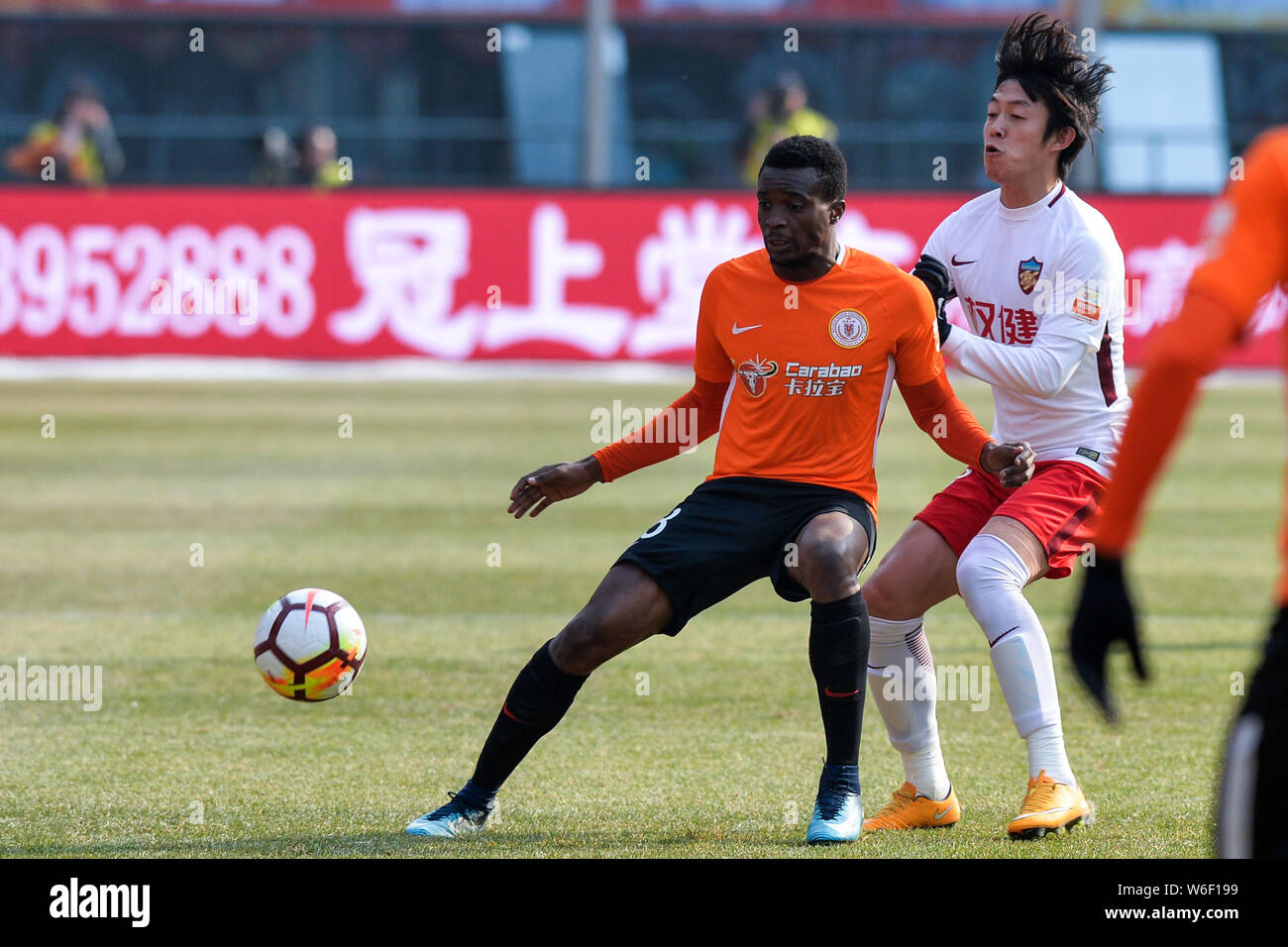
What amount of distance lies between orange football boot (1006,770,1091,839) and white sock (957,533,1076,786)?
4 centimetres

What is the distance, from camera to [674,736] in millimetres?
6281

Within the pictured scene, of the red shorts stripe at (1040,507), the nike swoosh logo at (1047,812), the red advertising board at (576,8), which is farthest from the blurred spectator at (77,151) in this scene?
the nike swoosh logo at (1047,812)

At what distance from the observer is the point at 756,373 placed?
5.02 metres

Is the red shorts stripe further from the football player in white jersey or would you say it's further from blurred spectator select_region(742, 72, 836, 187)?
blurred spectator select_region(742, 72, 836, 187)

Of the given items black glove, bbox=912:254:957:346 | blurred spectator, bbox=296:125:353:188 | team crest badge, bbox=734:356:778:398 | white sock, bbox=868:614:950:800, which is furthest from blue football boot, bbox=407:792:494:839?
blurred spectator, bbox=296:125:353:188

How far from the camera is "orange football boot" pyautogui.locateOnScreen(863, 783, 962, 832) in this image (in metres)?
5.12

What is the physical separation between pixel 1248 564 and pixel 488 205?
11.0m

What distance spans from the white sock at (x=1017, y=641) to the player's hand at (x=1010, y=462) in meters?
0.21

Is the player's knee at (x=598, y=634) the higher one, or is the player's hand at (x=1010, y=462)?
the player's hand at (x=1010, y=462)

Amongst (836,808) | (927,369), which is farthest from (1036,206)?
(836,808)

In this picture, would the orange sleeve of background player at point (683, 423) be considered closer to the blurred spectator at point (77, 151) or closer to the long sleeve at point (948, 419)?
the long sleeve at point (948, 419)

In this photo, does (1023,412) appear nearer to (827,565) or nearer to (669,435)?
(827,565)

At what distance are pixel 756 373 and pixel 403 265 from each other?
14380 millimetres

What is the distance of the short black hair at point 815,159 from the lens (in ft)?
15.8
